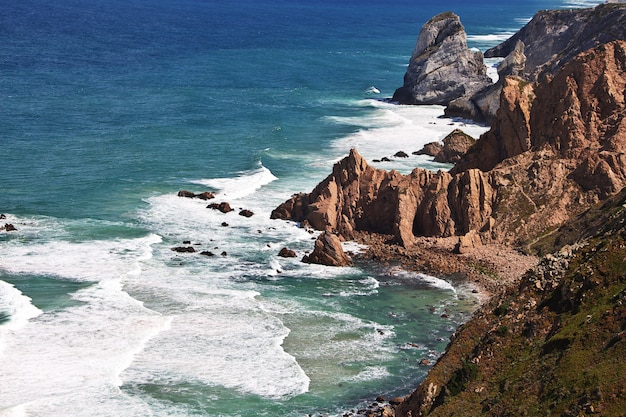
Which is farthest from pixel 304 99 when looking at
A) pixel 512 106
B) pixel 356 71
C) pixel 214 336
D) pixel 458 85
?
pixel 214 336

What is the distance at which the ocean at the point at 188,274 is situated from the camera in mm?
47688

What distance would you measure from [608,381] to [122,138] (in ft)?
269

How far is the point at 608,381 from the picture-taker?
30.8 meters

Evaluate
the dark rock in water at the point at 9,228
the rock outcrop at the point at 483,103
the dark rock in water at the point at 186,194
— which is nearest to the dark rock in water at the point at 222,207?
the dark rock in water at the point at 186,194

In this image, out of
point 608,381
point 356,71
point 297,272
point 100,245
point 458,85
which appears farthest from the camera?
point 356,71

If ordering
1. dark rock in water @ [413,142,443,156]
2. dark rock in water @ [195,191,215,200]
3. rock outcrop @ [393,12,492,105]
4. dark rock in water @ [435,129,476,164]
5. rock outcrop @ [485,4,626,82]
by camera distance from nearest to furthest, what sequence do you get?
dark rock in water @ [195,191,215,200] → dark rock in water @ [435,129,476,164] → dark rock in water @ [413,142,443,156] → rock outcrop @ [485,4,626,82] → rock outcrop @ [393,12,492,105]

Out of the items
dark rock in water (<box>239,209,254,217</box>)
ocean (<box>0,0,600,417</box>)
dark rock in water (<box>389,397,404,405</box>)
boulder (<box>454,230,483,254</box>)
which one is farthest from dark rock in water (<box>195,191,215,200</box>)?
dark rock in water (<box>389,397,404,405</box>)

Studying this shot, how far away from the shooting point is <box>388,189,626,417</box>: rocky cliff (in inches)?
1248

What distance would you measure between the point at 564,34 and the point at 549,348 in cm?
12453

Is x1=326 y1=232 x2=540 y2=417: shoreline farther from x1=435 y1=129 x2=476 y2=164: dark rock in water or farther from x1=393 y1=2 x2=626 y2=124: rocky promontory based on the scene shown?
x1=393 y1=2 x2=626 y2=124: rocky promontory

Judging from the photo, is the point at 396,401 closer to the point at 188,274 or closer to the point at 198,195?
the point at 188,274

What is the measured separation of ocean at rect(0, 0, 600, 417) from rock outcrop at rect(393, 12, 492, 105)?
593 cm

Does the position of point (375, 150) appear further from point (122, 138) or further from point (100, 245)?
point (100, 245)

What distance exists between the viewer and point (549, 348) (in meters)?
35.2
